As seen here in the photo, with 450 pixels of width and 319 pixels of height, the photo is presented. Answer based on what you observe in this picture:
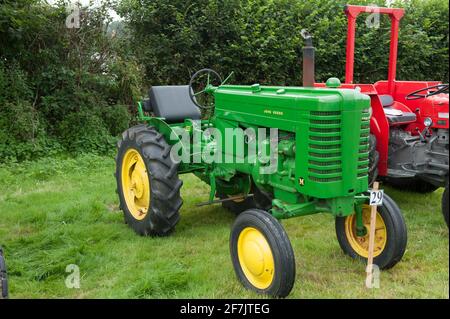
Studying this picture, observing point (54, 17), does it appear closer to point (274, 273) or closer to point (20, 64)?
point (20, 64)

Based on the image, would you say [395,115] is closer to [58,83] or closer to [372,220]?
[372,220]

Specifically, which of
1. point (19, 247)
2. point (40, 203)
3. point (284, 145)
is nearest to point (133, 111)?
point (40, 203)

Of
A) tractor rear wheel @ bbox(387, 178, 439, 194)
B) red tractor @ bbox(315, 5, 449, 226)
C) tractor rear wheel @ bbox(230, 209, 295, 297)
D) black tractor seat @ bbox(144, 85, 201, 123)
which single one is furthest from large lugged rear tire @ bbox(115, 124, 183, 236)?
tractor rear wheel @ bbox(387, 178, 439, 194)

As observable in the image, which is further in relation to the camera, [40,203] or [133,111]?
[133,111]

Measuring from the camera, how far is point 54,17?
7.42 metres

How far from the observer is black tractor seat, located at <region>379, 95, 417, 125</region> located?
488cm

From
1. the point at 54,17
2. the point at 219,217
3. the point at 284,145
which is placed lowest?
the point at 219,217

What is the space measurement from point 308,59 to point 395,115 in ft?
6.61

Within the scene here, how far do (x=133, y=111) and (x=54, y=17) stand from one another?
6.23 feet

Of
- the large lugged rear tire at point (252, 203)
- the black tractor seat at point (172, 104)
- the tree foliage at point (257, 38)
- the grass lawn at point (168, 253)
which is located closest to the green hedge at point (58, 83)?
the tree foliage at point (257, 38)

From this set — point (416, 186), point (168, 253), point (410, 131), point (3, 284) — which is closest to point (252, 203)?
point (168, 253)

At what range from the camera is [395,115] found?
195 inches

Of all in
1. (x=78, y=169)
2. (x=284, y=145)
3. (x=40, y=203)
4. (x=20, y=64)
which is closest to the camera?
(x=284, y=145)

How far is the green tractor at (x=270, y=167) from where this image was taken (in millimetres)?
3109
